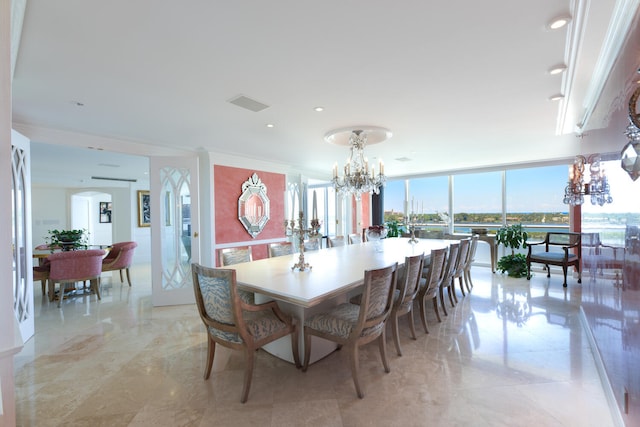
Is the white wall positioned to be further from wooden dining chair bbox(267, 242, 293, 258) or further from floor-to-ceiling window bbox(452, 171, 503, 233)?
floor-to-ceiling window bbox(452, 171, 503, 233)

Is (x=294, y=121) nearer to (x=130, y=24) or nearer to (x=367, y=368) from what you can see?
(x=130, y=24)

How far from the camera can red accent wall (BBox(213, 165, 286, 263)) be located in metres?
4.82

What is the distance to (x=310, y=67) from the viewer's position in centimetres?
206

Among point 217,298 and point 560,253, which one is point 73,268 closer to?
point 217,298

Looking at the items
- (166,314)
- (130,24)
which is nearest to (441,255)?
(130,24)

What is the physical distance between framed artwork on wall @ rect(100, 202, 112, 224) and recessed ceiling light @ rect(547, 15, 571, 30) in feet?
33.3

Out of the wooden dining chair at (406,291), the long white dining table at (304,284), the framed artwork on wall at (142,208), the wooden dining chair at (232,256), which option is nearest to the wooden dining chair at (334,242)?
the long white dining table at (304,284)

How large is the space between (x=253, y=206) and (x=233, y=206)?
1.49 feet

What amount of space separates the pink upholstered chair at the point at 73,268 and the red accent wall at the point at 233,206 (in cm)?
180

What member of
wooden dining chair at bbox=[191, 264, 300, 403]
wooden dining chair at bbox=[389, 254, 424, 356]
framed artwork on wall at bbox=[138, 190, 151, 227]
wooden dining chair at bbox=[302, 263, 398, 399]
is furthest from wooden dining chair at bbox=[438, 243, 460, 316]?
framed artwork on wall at bbox=[138, 190, 151, 227]

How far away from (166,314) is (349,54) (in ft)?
12.2

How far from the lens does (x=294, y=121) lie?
327 cm

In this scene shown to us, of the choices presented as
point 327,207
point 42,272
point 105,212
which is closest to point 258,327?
point 42,272

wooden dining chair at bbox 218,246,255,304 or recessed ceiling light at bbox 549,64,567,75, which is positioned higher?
recessed ceiling light at bbox 549,64,567,75
